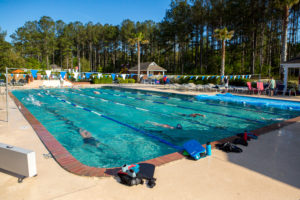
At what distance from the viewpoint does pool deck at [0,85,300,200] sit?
10.0 ft

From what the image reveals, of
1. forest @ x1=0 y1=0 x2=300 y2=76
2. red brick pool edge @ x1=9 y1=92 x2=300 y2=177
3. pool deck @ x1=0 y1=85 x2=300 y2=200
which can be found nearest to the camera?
pool deck @ x1=0 y1=85 x2=300 y2=200

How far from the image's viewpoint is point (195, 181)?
345cm

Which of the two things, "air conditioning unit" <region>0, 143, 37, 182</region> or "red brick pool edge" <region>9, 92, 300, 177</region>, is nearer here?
"air conditioning unit" <region>0, 143, 37, 182</region>

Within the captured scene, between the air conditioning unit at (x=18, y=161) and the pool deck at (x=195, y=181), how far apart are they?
15 centimetres

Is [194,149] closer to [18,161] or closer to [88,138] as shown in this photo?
[18,161]

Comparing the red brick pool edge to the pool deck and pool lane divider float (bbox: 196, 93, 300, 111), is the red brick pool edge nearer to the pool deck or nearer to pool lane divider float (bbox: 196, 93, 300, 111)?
the pool deck

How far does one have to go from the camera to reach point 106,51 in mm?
67000

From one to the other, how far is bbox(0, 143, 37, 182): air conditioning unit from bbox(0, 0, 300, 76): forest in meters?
21.6

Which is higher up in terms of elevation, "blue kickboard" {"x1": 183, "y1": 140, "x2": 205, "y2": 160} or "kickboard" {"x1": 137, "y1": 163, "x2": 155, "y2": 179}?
"blue kickboard" {"x1": 183, "y1": 140, "x2": 205, "y2": 160}

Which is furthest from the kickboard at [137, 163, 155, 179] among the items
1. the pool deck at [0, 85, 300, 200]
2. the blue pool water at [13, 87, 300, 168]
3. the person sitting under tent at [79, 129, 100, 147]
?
the person sitting under tent at [79, 129, 100, 147]

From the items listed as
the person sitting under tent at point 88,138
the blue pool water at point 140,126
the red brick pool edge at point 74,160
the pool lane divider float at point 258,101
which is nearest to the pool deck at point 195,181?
the red brick pool edge at point 74,160

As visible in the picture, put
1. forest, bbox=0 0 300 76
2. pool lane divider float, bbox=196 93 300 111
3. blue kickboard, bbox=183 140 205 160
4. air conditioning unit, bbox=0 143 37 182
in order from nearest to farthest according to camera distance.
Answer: air conditioning unit, bbox=0 143 37 182 → blue kickboard, bbox=183 140 205 160 → pool lane divider float, bbox=196 93 300 111 → forest, bbox=0 0 300 76

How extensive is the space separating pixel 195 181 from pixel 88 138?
4930mm

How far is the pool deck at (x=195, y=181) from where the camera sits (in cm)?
306
